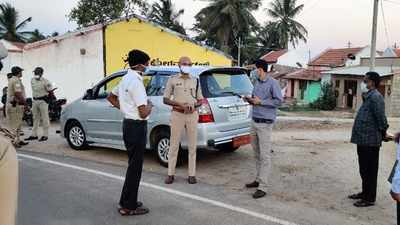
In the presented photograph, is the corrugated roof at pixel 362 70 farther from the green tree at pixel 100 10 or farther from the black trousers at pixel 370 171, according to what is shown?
the black trousers at pixel 370 171

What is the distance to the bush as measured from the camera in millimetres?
36253

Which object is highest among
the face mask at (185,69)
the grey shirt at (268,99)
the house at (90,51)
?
the house at (90,51)

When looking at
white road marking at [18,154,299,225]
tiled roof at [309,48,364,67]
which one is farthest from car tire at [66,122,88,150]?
tiled roof at [309,48,364,67]

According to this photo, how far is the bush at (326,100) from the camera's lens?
36253mm

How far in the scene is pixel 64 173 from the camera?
7441 mm

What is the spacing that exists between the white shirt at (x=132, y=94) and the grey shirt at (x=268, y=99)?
1.75m

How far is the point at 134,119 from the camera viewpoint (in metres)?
5.31

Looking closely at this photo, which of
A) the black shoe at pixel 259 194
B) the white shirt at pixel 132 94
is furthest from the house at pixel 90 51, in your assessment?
the white shirt at pixel 132 94

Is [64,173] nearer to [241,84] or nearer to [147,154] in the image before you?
[147,154]

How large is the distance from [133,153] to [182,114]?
1600 mm

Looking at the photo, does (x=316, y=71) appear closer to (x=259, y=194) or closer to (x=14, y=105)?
(x=14, y=105)

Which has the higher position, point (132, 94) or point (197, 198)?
point (132, 94)

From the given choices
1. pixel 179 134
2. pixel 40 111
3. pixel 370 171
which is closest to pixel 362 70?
pixel 40 111

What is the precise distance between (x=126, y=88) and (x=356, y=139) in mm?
2995
